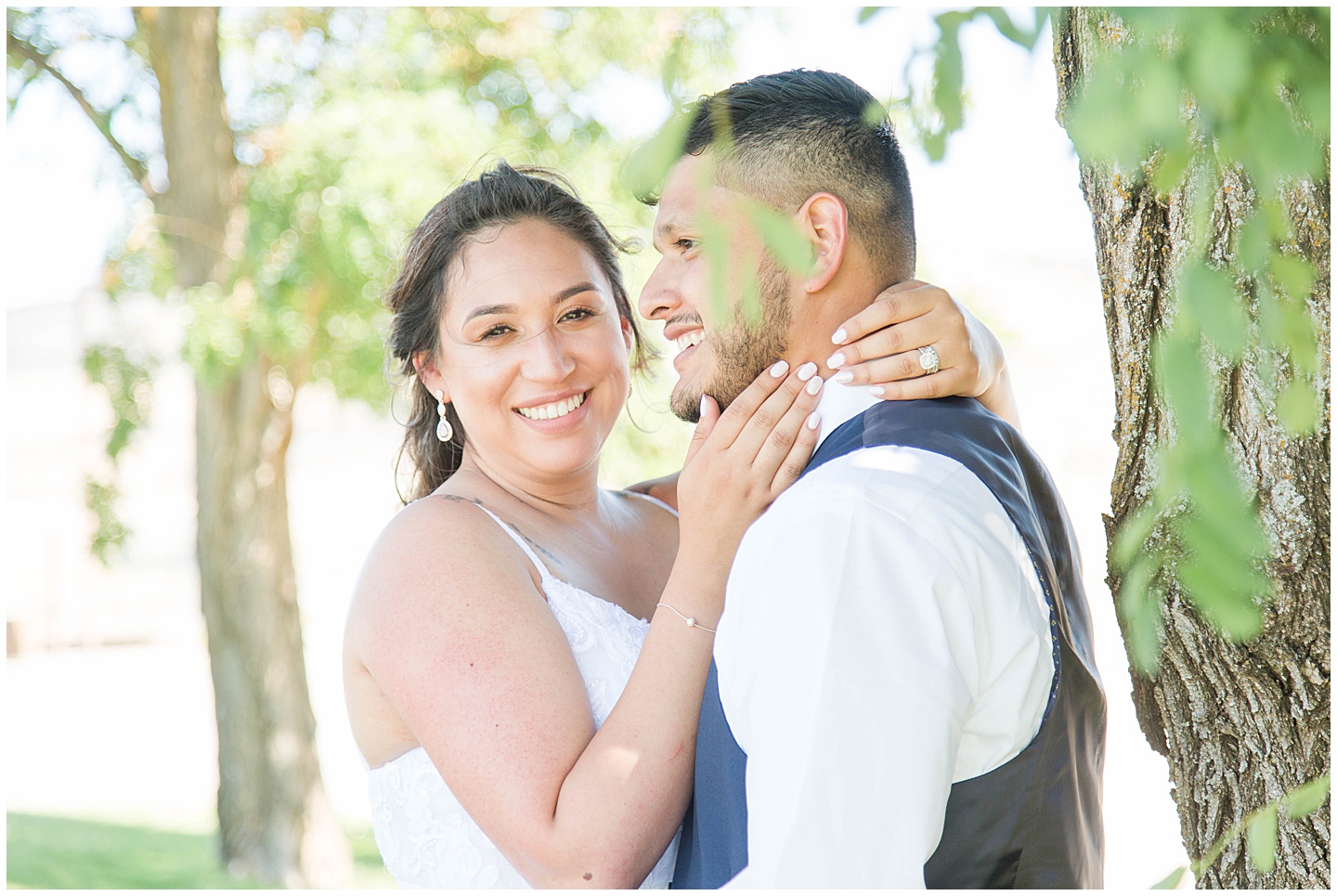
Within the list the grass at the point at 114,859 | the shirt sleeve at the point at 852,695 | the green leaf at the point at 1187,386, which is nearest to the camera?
the green leaf at the point at 1187,386

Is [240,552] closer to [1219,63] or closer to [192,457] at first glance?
[192,457]

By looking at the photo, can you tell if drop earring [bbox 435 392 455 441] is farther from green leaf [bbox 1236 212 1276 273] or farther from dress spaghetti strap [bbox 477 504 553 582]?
green leaf [bbox 1236 212 1276 273]

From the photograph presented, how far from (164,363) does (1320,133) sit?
26.6ft

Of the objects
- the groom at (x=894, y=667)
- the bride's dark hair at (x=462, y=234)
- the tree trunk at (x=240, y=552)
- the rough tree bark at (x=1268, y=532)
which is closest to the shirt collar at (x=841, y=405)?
the groom at (x=894, y=667)

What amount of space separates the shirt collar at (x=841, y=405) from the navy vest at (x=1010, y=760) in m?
0.04

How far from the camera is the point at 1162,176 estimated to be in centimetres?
108

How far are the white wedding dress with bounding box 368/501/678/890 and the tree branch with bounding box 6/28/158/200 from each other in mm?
6491

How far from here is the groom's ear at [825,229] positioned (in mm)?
2148

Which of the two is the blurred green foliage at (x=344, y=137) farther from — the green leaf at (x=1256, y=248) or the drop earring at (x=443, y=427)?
the green leaf at (x=1256, y=248)

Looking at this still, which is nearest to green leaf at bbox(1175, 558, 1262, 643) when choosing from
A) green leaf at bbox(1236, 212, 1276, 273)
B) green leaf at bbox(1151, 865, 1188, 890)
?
green leaf at bbox(1236, 212, 1276, 273)

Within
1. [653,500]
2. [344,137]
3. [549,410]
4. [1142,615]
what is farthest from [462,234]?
[344,137]

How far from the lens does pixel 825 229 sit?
2176 millimetres

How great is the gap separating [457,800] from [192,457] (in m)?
7.24

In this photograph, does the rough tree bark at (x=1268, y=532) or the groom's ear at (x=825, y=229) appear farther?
the groom's ear at (x=825, y=229)
